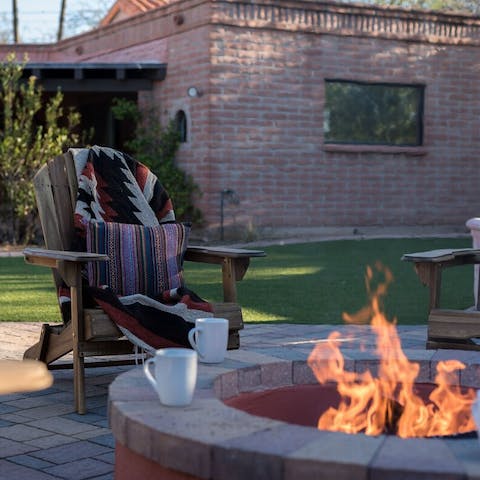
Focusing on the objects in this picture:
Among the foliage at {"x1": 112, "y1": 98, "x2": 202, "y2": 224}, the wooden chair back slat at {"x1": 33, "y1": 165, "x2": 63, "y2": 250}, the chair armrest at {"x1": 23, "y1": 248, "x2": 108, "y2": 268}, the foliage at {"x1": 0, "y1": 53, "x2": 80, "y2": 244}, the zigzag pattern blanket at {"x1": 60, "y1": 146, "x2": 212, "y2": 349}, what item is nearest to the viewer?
the chair armrest at {"x1": 23, "y1": 248, "x2": 108, "y2": 268}

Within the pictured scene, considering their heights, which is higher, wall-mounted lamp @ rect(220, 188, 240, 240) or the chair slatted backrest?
the chair slatted backrest

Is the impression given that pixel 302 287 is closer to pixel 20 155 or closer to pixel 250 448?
pixel 20 155

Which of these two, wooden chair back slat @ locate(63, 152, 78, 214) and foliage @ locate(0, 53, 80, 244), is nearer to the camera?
wooden chair back slat @ locate(63, 152, 78, 214)

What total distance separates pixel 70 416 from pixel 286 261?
720 centimetres

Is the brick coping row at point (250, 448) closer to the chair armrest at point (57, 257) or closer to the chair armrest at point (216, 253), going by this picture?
the chair armrest at point (57, 257)

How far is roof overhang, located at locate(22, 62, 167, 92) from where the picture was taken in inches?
594

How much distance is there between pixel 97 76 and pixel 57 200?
11212mm

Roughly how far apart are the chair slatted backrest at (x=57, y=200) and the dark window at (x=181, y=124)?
32.6 feet

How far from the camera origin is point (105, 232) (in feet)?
15.7

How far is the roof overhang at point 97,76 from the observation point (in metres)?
15.1

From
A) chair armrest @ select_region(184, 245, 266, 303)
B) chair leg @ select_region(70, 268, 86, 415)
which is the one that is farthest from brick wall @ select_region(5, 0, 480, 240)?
chair leg @ select_region(70, 268, 86, 415)

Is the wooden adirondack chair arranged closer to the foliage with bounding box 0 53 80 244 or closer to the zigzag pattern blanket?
the zigzag pattern blanket

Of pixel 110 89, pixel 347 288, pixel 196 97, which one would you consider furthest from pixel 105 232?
pixel 110 89

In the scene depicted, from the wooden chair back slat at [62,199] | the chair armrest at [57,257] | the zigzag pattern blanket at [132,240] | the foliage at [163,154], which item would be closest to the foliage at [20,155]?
the foliage at [163,154]
